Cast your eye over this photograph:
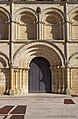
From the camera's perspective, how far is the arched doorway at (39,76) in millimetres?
20131

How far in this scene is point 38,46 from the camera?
19.7 meters

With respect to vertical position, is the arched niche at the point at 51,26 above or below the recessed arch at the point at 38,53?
above

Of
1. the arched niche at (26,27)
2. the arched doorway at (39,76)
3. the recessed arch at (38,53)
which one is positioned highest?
the arched niche at (26,27)

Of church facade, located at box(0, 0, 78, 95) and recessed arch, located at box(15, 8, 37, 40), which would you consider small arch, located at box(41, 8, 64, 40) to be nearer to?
church facade, located at box(0, 0, 78, 95)

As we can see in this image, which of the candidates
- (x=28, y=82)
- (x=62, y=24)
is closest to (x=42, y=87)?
(x=28, y=82)

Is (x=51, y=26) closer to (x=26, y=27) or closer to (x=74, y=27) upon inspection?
(x=74, y=27)

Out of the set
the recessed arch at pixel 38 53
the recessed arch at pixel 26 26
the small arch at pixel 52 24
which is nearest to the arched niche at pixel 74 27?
the small arch at pixel 52 24

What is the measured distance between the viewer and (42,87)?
20.2 metres

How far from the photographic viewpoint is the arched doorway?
2013 centimetres

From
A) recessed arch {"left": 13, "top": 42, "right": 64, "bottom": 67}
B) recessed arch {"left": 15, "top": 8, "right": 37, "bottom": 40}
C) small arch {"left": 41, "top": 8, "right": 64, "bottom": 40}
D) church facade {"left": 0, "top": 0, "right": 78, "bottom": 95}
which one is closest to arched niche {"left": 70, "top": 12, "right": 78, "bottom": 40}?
church facade {"left": 0, "top": 0, "right": 78, "bottom": 95}

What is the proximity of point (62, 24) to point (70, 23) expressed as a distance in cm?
67

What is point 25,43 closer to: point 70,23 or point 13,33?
point 13,33

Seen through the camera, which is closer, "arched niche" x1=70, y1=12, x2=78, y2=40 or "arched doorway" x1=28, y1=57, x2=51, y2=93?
"arched doorway" x1=28, y1=57, x2=51, y2=93

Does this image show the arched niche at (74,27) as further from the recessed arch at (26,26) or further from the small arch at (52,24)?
the recessed arch at (26,26)
